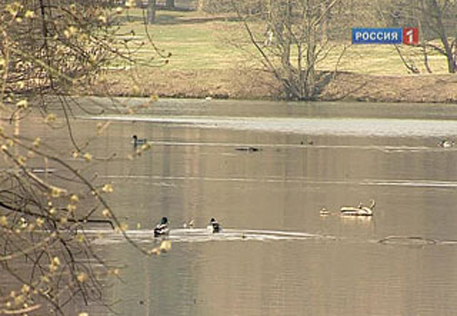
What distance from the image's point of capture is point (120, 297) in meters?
16.5

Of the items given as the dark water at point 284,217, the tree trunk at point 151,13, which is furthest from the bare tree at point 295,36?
the tree trunk at point 151,13

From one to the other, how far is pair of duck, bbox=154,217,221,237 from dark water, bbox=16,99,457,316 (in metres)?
0.21

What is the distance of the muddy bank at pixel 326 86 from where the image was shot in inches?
2648

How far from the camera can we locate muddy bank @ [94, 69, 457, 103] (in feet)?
221

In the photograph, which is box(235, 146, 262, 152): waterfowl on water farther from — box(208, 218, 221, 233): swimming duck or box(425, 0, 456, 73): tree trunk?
box(425, 0, 456, 73): tree trunk

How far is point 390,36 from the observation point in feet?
254

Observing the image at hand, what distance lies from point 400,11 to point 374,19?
2.34 metres

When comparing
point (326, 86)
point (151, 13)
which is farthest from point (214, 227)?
point (151, 13)

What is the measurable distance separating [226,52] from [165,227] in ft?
189

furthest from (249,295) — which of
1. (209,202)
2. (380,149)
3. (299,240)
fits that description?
(380,149)

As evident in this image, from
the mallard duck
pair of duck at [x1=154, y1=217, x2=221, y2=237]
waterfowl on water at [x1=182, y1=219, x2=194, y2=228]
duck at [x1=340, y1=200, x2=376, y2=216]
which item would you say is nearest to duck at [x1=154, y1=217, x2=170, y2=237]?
pair of duck at [x1=154, y1=217, x2=221, y2=237]

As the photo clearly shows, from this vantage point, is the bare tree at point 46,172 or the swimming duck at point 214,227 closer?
the bare tree at point 46,172

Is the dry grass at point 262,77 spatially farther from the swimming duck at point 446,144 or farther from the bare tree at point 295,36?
the swimming duck at point 446,144

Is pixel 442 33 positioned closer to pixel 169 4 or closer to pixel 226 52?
pixel 226 52
